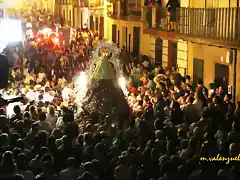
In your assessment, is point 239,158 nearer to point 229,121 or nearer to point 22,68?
point 229,121

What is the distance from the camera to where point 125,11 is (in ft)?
116

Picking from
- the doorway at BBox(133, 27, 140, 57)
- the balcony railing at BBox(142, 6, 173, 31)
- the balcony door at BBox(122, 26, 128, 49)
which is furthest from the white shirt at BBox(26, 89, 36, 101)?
the balcony door at BBox(122, 26, 128, 49)

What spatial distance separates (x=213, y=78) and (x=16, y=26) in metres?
20.0

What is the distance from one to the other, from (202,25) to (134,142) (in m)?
8.73

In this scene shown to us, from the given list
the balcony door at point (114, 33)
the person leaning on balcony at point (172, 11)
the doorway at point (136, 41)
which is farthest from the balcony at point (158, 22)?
the balcony door at point (114, 33)

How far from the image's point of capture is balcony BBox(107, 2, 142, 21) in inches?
1287

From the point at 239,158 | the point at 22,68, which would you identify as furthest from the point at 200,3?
the point at 239,158

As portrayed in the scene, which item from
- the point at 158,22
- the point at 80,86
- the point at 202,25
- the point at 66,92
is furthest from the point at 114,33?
the point at 80,86

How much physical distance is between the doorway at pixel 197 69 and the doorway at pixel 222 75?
1515mm

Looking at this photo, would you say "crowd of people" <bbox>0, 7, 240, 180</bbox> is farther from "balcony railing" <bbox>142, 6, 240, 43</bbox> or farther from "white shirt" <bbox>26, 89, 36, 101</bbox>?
"balcony railing" <bbox>142, 6, 240, 43</bbox>

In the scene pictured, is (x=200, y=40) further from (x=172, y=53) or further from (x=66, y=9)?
(x=66, y=9)

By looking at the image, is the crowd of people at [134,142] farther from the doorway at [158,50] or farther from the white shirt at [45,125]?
the doorway at [158,50]

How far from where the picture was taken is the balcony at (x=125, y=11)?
3270cm

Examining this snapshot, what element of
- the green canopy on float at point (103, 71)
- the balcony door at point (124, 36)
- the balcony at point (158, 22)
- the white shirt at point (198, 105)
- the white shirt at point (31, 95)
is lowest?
the white shirt at point (31, 95)
